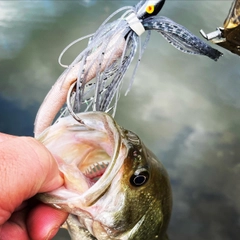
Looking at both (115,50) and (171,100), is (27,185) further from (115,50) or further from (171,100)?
(171,100)

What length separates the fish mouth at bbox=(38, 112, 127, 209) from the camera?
868 mm

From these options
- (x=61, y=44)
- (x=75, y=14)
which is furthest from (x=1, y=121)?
(x=75, y=14)

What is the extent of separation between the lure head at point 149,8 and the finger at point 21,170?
0.60 metres

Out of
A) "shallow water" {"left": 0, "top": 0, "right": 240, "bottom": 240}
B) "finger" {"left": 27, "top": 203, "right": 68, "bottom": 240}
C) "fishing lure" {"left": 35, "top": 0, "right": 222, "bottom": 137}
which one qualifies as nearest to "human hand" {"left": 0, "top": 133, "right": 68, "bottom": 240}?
"finger" {"left": 27, "top": 203, "right": 68, "bottom": 240}

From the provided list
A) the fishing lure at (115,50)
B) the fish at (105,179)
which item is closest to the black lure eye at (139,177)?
the fish at (105,179)

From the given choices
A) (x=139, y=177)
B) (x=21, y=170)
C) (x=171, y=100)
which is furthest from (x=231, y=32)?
(x=171, y=100)

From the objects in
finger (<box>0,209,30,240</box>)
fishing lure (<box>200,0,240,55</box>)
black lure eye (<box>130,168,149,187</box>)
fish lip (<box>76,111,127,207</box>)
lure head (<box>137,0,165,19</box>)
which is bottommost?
finger (<box>0,209,30,240</box>)

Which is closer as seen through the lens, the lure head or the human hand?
the human hand

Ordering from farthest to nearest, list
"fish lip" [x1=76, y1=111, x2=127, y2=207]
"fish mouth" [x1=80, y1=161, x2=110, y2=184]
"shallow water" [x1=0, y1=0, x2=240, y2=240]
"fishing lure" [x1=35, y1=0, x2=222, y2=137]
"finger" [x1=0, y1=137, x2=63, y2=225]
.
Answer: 1. "shallow water" [x1=0, y1=0, x2=240, y2=240]
2. "fishing lure" [x1=35, y1=0, x2=222, y2=137]
3. "fish mouth" [x1=80, y1=161, x2=110, y2=184]
4. "fish lip" [x1=76, y1=111, x2=127, y2=207]
5. "finger" [x1=0, y1=137, x2=63, y2=225]

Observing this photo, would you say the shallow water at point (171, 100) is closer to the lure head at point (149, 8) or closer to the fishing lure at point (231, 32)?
the lure head at point (149, 8)

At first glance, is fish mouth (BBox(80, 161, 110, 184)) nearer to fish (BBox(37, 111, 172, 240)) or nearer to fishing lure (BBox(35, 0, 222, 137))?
fish (BBox(37, 111, 172, 240))

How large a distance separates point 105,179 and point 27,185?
204 mm

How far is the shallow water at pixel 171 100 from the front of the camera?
2492mm

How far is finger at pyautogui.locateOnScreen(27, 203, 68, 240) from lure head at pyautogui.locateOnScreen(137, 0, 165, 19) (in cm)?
68
